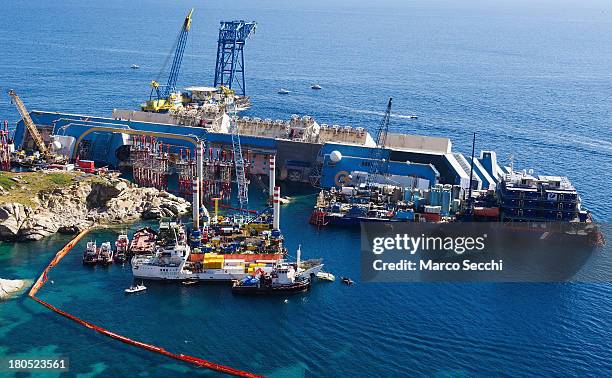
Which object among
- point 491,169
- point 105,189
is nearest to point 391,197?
point 491,169

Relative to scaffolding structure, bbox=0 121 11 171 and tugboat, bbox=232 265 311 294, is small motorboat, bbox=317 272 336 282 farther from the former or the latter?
scaffolding structure, bbox=0 121 11 171

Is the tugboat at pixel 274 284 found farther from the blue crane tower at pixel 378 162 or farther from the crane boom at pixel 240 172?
the blue crane tower at pixel 378 162

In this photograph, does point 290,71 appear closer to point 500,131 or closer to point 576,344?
point 500,131

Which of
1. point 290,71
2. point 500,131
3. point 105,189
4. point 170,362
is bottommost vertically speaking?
point 170,362

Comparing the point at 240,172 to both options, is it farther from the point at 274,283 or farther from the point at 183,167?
the point at 274,283

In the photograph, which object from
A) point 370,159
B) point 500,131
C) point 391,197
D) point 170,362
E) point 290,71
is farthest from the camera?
point 290,71

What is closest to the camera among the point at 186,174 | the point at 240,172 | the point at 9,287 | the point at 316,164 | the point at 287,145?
the point at 9,287

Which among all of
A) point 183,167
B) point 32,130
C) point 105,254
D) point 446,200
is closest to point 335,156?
point 446,200
